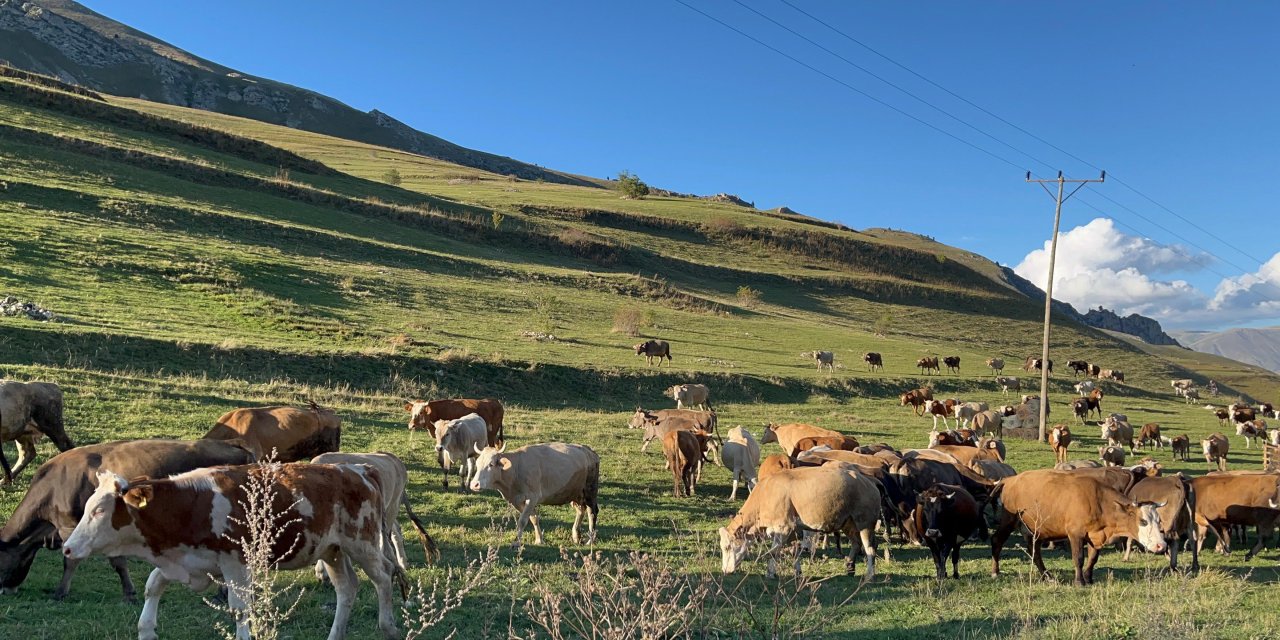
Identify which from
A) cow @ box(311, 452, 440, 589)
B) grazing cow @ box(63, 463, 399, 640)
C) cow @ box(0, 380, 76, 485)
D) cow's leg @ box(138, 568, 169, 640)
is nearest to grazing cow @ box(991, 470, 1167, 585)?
cow @ box(311, 452, 440, 589)

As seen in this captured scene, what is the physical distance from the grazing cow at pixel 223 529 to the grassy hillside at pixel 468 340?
84 centimetres

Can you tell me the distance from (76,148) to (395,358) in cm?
3866

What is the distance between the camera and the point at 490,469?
478 inches

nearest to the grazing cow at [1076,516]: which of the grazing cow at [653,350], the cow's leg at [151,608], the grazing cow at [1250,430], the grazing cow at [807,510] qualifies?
the grazing cow at [807,510]

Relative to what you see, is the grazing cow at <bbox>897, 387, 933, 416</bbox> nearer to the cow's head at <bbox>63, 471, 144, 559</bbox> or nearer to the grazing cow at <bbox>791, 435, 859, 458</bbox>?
the grazing cow at <bbox>791, 435, 859, 458</bbox>

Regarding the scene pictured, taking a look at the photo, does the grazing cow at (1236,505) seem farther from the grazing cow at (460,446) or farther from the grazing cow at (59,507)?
the grazing cow at (59,507)

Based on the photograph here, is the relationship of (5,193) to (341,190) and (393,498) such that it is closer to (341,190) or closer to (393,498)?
(341,190)

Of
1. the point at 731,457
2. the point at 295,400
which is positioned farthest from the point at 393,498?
the point at 295,400

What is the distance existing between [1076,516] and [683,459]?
7.33 meters

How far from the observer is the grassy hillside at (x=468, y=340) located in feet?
32.4

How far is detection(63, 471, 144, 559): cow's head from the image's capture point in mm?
6574

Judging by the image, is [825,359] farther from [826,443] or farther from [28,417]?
[28,417]

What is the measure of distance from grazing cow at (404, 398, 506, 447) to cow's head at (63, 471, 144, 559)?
1195 centimetres

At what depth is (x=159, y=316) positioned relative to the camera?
92.6 ft
